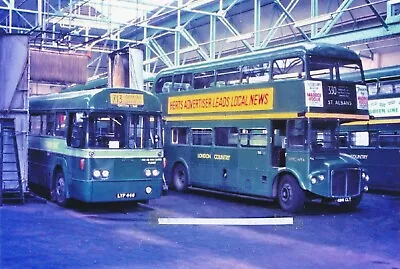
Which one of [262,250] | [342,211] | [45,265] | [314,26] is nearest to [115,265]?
[45,265]

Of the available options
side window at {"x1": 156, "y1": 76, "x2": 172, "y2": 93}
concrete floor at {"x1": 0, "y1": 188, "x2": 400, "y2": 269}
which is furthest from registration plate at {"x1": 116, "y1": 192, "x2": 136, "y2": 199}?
side window at {"x1": 156, "y1": 76, "x2": 172, "y2": 93}

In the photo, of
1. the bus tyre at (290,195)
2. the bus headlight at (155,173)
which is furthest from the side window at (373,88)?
the bus headlight at (155,173)

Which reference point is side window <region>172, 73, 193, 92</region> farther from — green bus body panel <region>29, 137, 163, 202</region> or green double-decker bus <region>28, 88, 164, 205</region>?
green bus body panel <region>29, 137, 163, 202</region>

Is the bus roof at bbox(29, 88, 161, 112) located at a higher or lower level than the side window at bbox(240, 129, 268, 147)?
higher

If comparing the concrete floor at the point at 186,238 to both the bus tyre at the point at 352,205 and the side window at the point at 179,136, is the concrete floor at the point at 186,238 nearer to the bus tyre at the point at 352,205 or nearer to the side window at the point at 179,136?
the bus tyre at the point at 352,205

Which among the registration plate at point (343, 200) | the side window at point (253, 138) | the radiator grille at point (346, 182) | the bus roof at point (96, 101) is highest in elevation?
the bus roof at point (96, 101)

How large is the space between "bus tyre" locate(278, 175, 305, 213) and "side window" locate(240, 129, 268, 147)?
42.9 inches

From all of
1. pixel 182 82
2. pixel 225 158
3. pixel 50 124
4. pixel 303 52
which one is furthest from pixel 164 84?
pixel 303 52

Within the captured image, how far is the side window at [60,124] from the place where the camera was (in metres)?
13.1

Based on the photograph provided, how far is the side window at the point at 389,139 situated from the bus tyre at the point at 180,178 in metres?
6.15

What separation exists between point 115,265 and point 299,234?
4012mm

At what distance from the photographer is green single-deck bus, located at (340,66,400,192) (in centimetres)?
1720

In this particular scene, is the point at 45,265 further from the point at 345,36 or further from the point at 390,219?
the point at 345,36

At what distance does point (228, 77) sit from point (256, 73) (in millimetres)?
1227
